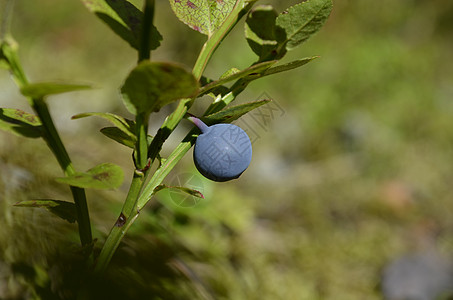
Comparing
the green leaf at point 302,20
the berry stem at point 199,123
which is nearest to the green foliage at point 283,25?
the green leaf at point 302,20

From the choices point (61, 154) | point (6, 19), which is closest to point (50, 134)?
point (61, 154)

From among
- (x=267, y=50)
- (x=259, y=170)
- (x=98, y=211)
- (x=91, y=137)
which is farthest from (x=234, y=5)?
(x=259, y=170)

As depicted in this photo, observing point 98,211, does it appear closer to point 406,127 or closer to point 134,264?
point 134,264

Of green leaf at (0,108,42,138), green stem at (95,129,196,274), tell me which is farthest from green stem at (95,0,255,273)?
green leaf at (0,108,42,138)

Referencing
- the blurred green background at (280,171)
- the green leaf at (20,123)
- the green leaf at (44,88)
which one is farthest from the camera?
the blurred green background at (280,171)

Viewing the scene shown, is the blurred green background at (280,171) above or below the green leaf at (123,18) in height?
below

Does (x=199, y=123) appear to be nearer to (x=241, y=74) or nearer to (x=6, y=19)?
(x=241, y=74)

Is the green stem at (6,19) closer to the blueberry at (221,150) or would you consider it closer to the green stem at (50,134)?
the green stem at (50,134)

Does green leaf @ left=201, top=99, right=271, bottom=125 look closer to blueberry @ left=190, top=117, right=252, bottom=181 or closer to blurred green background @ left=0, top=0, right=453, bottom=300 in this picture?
blueberry @ left=190, top=117, right=252, bottom=181
